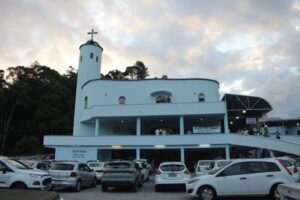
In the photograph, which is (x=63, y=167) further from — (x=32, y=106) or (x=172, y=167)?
(x=32, y=106)

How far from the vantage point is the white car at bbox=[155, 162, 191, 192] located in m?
15.9

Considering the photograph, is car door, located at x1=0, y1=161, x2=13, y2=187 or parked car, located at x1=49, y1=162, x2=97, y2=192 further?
parked car, located at x1=49, y1=162, x2=97, y2=192

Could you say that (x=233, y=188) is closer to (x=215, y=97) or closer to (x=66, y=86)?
(x=215, y=97)

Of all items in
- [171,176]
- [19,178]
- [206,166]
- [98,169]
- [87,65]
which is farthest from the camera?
[87,65]

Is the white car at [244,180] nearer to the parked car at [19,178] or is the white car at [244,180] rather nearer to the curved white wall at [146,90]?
the parked car at [19,178]

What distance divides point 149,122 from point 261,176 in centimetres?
3161

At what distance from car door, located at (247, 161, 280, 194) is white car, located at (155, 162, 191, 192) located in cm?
424

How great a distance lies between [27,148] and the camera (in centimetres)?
5503

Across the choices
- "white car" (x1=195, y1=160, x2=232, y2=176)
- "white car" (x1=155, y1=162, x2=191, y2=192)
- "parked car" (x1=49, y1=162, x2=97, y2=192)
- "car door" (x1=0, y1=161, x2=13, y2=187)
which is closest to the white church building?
"white car" (x1=195, y1=160, x2=232, y2=176)

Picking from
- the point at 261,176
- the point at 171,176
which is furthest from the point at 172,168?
the point at 261,176

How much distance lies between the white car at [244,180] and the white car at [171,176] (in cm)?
333

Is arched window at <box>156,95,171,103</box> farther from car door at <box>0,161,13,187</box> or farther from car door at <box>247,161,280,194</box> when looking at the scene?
car door at <box>0,161,13,187</box>

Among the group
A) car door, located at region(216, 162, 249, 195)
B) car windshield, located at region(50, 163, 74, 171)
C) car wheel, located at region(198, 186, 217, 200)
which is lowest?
car wheel, located at region(198, 186, 217, 200)

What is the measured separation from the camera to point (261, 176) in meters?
12.2
